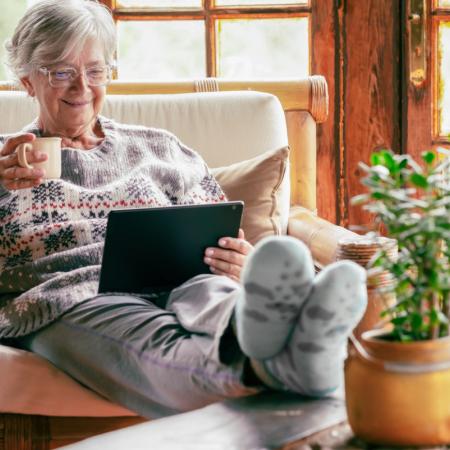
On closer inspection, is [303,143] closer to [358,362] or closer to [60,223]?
[60,223]

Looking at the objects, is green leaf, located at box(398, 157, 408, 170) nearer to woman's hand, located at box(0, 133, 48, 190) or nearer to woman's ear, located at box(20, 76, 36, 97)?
woman's hand, located at box(0, 133, 48, 190)

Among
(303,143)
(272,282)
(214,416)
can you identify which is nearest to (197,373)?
(214,416)

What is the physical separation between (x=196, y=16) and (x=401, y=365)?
7.69 ft

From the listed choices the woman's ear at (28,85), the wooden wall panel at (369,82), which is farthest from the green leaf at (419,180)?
the wooden wall panel at (369,82)

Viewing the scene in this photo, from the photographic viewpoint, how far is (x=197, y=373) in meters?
1.29

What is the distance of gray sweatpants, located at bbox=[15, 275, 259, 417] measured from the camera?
49.8 inches

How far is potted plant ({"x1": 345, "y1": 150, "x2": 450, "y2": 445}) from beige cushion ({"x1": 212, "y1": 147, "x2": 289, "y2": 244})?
1099 mm

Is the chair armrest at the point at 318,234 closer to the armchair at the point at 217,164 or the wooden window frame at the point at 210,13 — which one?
the armchair at the point at 217,164

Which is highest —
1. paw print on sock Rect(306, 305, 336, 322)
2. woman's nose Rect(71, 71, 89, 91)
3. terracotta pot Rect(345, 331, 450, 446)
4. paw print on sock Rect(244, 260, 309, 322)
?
woman's nose Rect(71, 71, 89, 91)

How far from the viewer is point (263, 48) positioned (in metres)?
3.11

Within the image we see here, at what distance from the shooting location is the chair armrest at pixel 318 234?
2.00 meters

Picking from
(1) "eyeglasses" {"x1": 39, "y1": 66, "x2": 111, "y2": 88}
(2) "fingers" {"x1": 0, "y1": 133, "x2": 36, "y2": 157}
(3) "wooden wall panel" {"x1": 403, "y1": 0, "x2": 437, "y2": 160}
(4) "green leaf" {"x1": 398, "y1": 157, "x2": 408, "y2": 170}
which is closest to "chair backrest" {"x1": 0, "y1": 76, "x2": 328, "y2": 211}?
(1) "eyeglasses" {"x1": 39, "y1": 66, "x2": 111, "y2": 88}

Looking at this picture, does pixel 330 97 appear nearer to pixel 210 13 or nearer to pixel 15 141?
pixel 210 13

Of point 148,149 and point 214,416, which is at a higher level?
point 148,149
